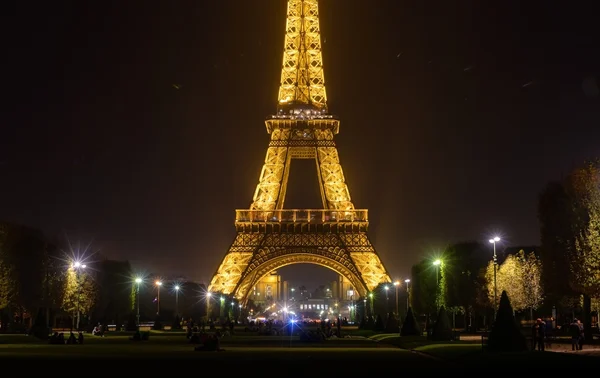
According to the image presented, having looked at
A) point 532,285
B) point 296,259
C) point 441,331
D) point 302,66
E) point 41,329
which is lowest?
point 441,331

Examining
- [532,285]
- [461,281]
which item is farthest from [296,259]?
[532,285]

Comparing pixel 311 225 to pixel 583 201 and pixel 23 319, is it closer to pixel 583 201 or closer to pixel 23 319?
pixel 23 319

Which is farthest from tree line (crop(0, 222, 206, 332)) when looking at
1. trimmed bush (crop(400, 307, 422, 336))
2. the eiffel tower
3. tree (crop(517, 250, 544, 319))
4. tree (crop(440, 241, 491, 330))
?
tree (crop(517, 250, 544, 319))

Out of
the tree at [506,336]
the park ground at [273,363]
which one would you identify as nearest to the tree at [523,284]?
the park ground at [273,363]

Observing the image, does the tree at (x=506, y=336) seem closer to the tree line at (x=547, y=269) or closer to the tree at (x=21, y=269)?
the tree line at (x=547, y=269)

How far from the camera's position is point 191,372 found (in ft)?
98.0

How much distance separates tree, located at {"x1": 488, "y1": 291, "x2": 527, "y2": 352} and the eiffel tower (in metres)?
64.8

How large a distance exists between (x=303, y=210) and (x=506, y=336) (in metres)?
69.9

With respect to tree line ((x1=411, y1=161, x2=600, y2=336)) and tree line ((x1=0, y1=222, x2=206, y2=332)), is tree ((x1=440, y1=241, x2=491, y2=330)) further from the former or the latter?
tree line ((x1=0, y1=222, x2=206, y2=332))

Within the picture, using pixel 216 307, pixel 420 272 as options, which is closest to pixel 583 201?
pixel 420 272

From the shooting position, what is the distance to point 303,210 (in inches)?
4313

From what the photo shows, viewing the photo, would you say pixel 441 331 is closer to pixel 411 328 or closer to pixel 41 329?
pixel 411 328

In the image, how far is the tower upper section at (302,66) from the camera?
107812 millimetres

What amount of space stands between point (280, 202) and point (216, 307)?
14.5 metres
